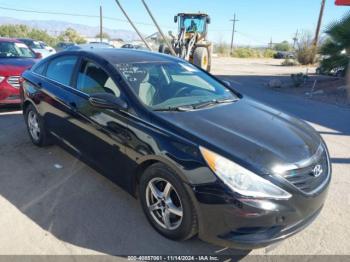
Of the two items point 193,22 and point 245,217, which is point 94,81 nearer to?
point 245,217

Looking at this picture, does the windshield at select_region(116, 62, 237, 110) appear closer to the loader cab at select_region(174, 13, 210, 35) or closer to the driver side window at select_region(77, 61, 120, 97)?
the driver side window at select_region(77, 61, 120, 97)

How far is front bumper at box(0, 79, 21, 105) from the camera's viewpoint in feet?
21.8

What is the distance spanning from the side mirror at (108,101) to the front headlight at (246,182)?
1.15 m

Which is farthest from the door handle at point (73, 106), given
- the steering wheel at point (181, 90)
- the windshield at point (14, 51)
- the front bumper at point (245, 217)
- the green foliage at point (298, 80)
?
the green foliage at point (298, 80)

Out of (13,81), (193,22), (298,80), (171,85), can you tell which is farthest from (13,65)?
(193,22)

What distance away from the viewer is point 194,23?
16.9m

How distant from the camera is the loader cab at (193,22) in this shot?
16797 mm

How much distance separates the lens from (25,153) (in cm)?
466

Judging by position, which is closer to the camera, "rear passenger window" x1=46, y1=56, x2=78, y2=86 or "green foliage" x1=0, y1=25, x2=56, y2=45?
"rear passenger window" x1=46, y1=56, x2=78, y2=86

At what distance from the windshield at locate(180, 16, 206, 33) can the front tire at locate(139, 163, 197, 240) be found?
15.1 meters

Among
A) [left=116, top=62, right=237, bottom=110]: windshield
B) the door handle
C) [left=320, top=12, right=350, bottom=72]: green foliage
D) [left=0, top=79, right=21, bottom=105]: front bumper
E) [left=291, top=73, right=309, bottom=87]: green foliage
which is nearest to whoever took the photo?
[left=116, top=62, right=237, bottom=110]: windshield

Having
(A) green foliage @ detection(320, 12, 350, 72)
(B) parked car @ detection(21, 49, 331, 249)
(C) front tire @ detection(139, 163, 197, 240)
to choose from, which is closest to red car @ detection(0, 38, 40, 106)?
(B) parked car @ detection(21, 49, 331, 249)

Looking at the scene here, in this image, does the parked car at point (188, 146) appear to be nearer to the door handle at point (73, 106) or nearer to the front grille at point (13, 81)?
the door handle at point (73, 106)

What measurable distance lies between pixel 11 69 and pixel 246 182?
249 inches
